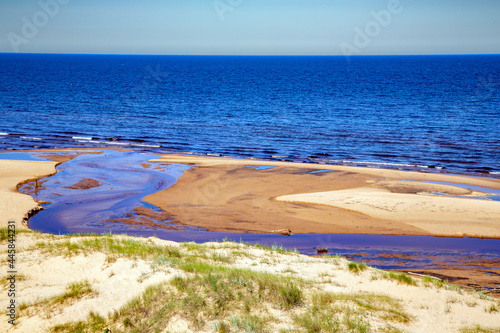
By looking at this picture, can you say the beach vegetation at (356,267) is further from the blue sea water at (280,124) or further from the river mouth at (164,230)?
the blue sea water at (280,124)

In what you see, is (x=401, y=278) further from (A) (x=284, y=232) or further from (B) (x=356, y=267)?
(A) (x=284, y=232)

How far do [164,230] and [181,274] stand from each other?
7852 millimetres

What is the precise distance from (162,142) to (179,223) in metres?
21.8

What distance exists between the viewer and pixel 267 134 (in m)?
42.2

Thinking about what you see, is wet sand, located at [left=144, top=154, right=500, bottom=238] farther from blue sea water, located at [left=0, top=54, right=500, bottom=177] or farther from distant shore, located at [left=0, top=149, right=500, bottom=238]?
blue sea water, located at [left=0, top=54, right=500, bottom=177]

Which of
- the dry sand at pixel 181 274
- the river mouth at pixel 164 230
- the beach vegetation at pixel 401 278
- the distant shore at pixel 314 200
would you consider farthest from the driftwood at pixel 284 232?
the beach vegetation at pixel 401 278

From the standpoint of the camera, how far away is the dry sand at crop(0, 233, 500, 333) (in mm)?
8133

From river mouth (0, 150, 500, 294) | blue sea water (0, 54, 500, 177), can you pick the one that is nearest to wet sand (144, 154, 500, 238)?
river mouth (0, 150, 500, 294)

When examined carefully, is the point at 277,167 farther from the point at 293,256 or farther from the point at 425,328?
the point at 425,328

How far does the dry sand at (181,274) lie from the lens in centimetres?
813

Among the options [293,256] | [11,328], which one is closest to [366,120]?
[293,256]

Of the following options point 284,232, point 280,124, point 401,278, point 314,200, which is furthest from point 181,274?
point 280,124

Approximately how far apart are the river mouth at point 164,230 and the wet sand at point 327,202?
0.68m

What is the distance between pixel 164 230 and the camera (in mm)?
17188
